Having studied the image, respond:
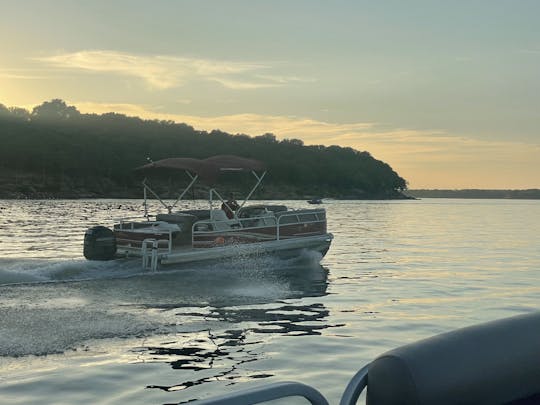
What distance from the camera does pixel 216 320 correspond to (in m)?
11.4

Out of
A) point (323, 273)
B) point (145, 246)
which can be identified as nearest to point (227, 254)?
point (145, 246)

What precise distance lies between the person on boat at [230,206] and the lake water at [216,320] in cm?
146

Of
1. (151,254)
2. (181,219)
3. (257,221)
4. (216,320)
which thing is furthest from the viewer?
(257,221)

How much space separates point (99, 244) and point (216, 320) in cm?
703

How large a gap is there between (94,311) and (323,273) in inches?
380

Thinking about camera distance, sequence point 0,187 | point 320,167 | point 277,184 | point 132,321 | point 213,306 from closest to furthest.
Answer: point 132,321 < point 213,306 < point 0,187 < point 277,184 < point 320,167

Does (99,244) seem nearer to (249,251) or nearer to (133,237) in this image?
(133,237)

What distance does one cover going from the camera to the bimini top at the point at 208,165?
697 inches

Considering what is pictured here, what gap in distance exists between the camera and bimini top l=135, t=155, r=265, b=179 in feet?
58.1

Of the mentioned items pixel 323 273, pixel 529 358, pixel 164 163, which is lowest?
pixel 323 273

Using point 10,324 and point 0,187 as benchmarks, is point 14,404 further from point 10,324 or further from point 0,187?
point 0,187

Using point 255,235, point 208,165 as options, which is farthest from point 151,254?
point 255,235

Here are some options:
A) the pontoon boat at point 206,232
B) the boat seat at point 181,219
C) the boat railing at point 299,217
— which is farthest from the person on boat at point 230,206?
the boat railing at point 299,217

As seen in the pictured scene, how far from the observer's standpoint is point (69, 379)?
7477mm
